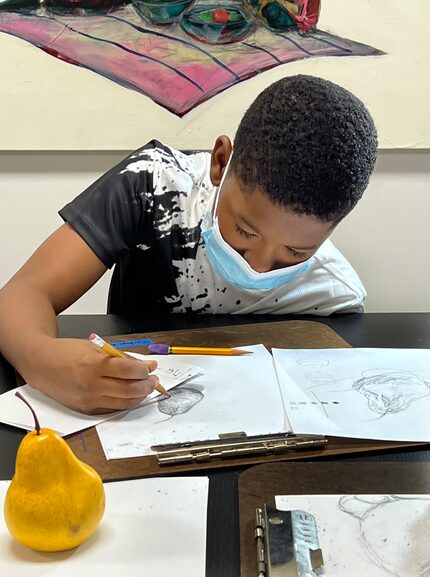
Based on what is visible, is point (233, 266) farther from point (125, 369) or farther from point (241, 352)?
point (125, 369)

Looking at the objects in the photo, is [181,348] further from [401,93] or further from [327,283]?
[401,93]

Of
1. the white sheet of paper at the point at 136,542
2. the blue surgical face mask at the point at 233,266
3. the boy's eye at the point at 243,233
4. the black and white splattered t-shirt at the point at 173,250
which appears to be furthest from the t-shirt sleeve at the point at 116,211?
the white sheet of paper at the point at 136,542

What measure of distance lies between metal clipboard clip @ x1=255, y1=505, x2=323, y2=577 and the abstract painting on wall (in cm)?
113

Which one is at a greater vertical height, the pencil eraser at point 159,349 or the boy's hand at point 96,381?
the boy's hand at point 96,381

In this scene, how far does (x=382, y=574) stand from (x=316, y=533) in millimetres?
53

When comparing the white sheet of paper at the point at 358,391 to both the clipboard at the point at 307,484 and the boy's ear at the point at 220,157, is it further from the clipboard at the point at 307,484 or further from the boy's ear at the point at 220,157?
the boy's ear at the point at 220,157

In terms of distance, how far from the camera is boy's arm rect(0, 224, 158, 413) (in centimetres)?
61

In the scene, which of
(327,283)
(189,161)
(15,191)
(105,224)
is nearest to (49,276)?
(105,224)

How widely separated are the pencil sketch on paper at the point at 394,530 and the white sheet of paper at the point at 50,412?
25 cm

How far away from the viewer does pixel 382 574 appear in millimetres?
408

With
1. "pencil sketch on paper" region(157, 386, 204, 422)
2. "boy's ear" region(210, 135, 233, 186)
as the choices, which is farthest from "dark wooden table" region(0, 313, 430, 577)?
"boy's ear" region(210, 135, 233, 186)

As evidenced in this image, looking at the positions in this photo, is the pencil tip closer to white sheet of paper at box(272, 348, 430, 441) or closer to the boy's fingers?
white sheet of paper at box(272, 348, 430, 441)

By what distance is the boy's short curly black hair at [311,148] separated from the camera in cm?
64

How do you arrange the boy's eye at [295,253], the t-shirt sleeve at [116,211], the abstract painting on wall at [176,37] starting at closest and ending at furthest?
the boy's eye at [295,253], the t-shirt sleeve at [116,211], the abstract painting on wall at [176,37]
